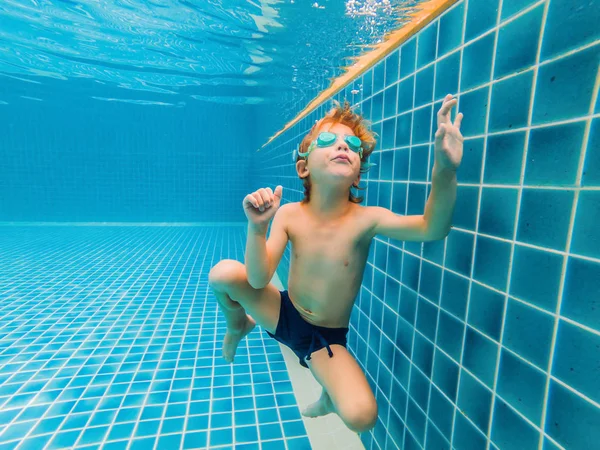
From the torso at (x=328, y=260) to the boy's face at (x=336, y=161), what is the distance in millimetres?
195

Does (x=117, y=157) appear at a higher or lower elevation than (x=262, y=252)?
higher

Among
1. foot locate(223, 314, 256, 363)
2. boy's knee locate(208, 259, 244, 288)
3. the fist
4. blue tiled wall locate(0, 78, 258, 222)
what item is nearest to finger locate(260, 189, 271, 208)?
the fist

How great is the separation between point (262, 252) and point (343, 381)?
63 cm

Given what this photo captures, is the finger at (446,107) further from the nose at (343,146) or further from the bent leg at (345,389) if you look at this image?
the bent leg at (345,389)

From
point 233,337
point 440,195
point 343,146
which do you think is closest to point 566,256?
point 440,195

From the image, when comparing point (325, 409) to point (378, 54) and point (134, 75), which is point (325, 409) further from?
point (134, 75)

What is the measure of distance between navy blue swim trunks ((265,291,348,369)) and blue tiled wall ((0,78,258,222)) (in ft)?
30.6

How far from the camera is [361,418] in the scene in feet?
4.03

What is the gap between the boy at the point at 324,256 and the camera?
1.26m

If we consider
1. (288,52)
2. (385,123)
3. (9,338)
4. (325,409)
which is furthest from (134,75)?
(325,409)

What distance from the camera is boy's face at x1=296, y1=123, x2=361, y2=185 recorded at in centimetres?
133

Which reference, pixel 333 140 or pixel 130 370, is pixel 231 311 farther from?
pixel 130 370

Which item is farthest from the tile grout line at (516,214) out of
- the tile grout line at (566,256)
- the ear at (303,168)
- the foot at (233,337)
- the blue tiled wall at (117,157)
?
the blue tiled wall at (117,157)

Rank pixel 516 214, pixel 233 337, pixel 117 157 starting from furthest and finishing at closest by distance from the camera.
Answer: pixel 117 157
pixel 233 337
pixel 516 214
